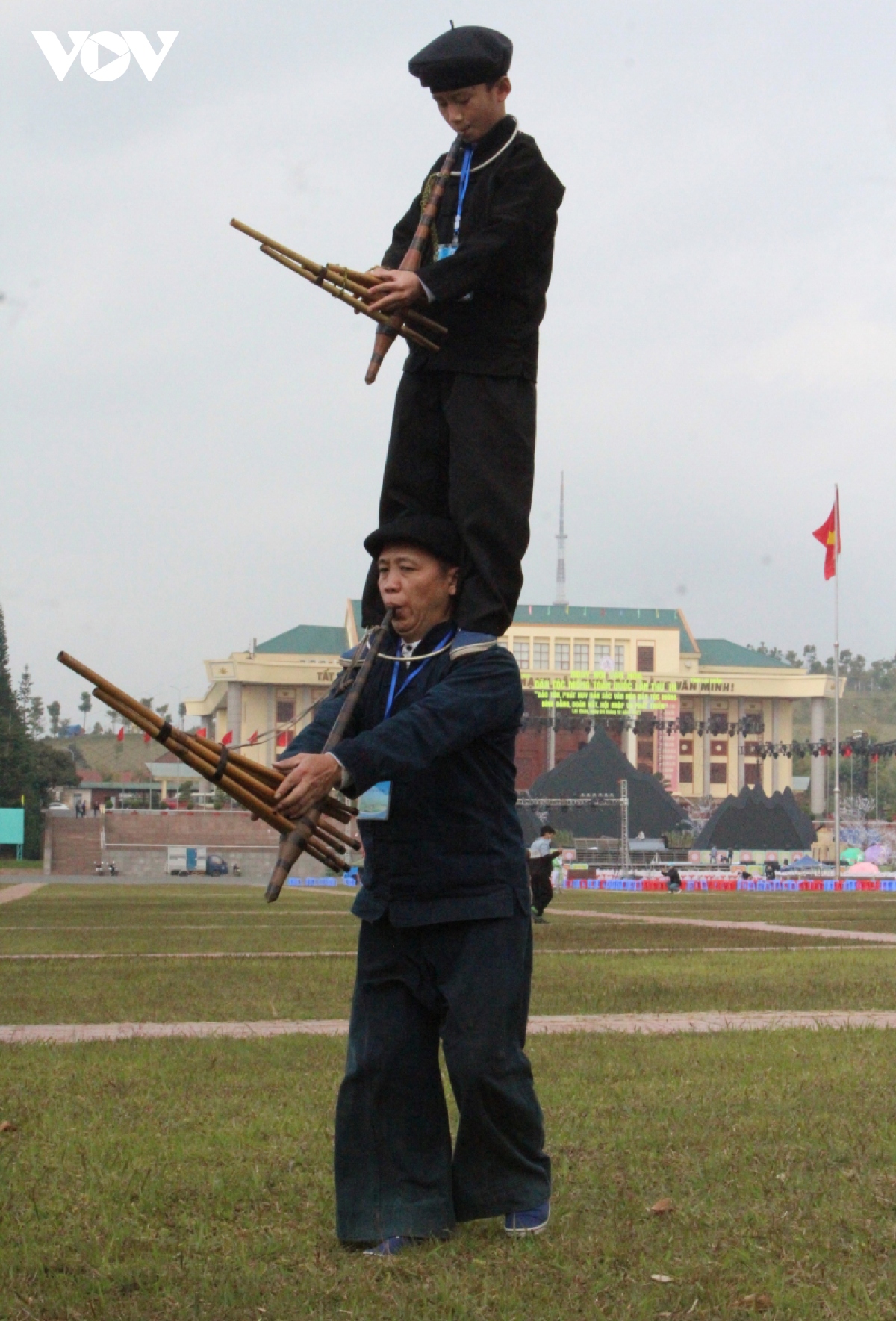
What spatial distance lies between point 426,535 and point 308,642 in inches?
4471

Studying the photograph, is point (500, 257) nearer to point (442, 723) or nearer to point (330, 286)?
point (330, 286)

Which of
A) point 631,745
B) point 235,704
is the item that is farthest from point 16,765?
point 631,745

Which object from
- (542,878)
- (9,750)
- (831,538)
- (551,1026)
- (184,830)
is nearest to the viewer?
(551,1026)

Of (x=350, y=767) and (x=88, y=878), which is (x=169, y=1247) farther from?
(x=88, y=878)

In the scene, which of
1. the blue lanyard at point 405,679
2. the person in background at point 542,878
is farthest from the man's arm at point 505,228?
the person in background at point 542,878

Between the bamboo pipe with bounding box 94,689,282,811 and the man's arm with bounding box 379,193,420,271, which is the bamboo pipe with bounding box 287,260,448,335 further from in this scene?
the bamboo pipe with bounding box 94,689,282,811

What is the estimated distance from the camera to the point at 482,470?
4.19 metres

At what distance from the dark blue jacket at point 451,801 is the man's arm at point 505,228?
0.85 metres

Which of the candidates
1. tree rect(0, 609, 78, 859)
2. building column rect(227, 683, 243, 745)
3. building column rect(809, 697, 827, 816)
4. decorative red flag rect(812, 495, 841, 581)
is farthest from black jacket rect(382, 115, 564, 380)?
building column rect(809, 697, 827, 816)

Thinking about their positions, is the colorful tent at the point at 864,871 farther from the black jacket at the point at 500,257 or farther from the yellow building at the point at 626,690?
the black jacket at the point at 500,257

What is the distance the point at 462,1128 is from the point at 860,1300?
102 cm

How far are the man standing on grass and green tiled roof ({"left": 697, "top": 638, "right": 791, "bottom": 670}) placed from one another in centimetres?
11512

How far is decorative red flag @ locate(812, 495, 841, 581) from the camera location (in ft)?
176

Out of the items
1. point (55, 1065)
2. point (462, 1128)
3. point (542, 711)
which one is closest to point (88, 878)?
point (542, 711)
